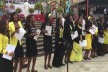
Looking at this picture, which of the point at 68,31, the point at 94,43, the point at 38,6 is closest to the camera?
the point at 68,31

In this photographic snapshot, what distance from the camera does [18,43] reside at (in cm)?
829

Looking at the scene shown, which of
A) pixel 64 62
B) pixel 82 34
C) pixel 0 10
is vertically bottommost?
pixel 64 62

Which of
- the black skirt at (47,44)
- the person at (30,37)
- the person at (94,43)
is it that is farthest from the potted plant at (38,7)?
the person at (30,37)

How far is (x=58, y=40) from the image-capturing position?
1064cm

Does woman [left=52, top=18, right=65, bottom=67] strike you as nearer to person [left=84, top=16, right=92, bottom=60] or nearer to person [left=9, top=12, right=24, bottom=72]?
person [left=84, top=16, right=92, bottom=60]

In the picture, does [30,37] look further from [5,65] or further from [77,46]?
[77,46]

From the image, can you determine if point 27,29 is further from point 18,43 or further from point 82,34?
point 82,34

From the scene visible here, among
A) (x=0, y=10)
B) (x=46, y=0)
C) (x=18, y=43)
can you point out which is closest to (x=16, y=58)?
(x=18, y=43)

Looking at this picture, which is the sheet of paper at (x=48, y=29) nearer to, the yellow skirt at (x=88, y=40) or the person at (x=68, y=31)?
the person at (x=68, y=31)

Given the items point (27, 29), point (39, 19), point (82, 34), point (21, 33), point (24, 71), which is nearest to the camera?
point (21, 33)

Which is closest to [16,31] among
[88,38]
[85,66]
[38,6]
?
[85,66]

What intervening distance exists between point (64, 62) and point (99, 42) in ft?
9.50

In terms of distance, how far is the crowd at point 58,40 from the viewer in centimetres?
663

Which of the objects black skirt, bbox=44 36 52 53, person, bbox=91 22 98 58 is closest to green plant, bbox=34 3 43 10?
person, bbox=91 22 98 58
